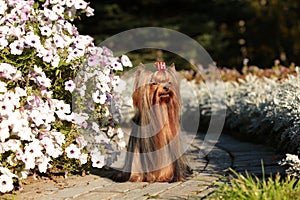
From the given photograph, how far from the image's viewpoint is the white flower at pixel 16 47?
449 cm

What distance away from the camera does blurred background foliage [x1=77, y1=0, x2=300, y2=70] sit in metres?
14.7

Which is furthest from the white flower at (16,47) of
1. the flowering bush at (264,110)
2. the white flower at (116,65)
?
the flowering bush at (264,110)

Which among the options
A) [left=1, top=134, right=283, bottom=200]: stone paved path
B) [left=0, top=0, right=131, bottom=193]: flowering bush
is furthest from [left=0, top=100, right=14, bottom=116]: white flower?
[left=1, top=134, right=283, bottom=200]: stone paved path

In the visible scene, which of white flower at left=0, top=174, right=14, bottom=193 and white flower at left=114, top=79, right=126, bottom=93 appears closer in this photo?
white flower at left=0, top=174, right=14, bottom=193

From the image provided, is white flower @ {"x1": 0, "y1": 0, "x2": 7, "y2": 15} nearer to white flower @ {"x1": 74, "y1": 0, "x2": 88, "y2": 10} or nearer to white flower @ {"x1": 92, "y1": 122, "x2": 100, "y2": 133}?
white flower @ {"x1": 74, "y1": 0, "x2": 88, "y2": 10}

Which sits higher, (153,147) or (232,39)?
(232,39)

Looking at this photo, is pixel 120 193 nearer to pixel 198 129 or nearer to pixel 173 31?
pixel 198 129

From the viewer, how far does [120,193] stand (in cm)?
448

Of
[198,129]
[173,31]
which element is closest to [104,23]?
[173,31]

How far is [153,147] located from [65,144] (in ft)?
2.67

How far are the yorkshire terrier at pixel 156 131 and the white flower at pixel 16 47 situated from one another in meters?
0.95

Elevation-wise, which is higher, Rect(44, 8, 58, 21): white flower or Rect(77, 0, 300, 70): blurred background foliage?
Rect(77, 0, 300, 70): blurred background foliage

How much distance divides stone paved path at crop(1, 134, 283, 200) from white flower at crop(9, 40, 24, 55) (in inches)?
44.1

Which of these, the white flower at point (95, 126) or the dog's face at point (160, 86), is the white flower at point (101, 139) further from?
the dog's face at point (160, 86)
